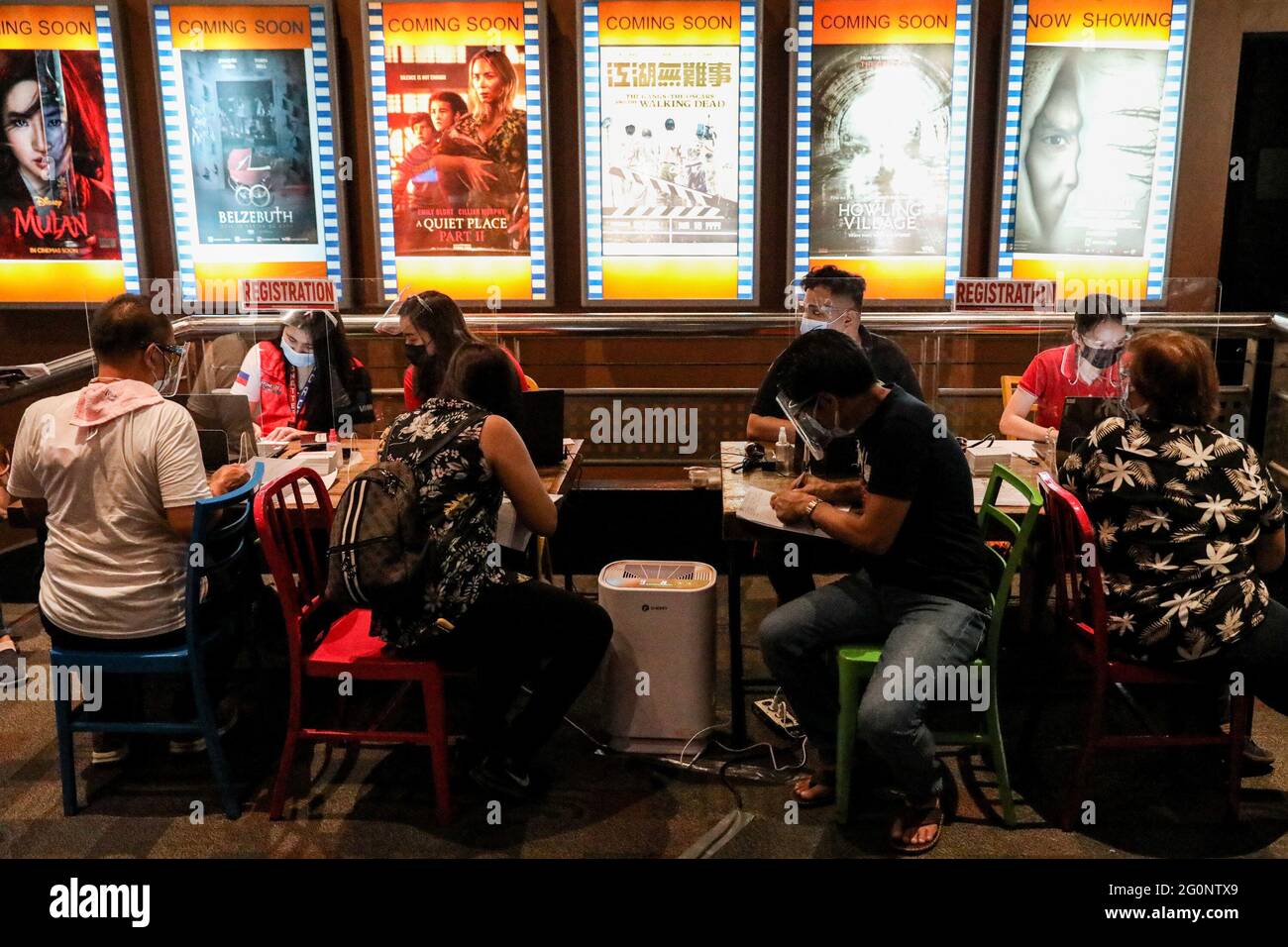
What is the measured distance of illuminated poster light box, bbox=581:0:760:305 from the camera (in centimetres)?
534

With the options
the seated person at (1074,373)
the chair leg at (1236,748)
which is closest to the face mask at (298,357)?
the seated person at (1074,373)

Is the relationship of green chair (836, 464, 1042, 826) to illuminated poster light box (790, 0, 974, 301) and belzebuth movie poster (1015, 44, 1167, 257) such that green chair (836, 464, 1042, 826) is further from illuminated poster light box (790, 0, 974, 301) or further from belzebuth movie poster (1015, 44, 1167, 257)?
belzebuth movie poster (1015, 44, 1167, 257)

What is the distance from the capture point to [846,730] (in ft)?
9.11

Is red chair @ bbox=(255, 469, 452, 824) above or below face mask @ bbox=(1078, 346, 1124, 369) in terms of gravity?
below

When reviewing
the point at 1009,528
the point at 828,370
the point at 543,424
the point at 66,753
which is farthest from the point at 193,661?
the point at 1009,528

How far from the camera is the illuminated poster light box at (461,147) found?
535 cm

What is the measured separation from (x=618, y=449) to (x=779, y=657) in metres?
2.92

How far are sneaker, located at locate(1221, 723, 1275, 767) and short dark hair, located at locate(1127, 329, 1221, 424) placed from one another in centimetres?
111

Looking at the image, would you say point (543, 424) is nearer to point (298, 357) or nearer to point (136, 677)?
point (298, 357)

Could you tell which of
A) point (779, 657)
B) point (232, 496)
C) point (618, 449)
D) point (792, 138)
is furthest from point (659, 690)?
point (792, 138)

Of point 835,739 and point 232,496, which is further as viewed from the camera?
point 835,739

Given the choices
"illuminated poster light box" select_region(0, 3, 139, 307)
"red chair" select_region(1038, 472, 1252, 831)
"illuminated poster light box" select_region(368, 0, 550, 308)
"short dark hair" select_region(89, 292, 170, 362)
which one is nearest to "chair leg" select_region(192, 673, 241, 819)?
"short dark hair" select_region(89, 292, 170, 362)

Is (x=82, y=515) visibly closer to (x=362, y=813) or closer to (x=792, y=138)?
(x=362, y=813)

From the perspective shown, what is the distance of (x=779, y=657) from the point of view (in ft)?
9.42
